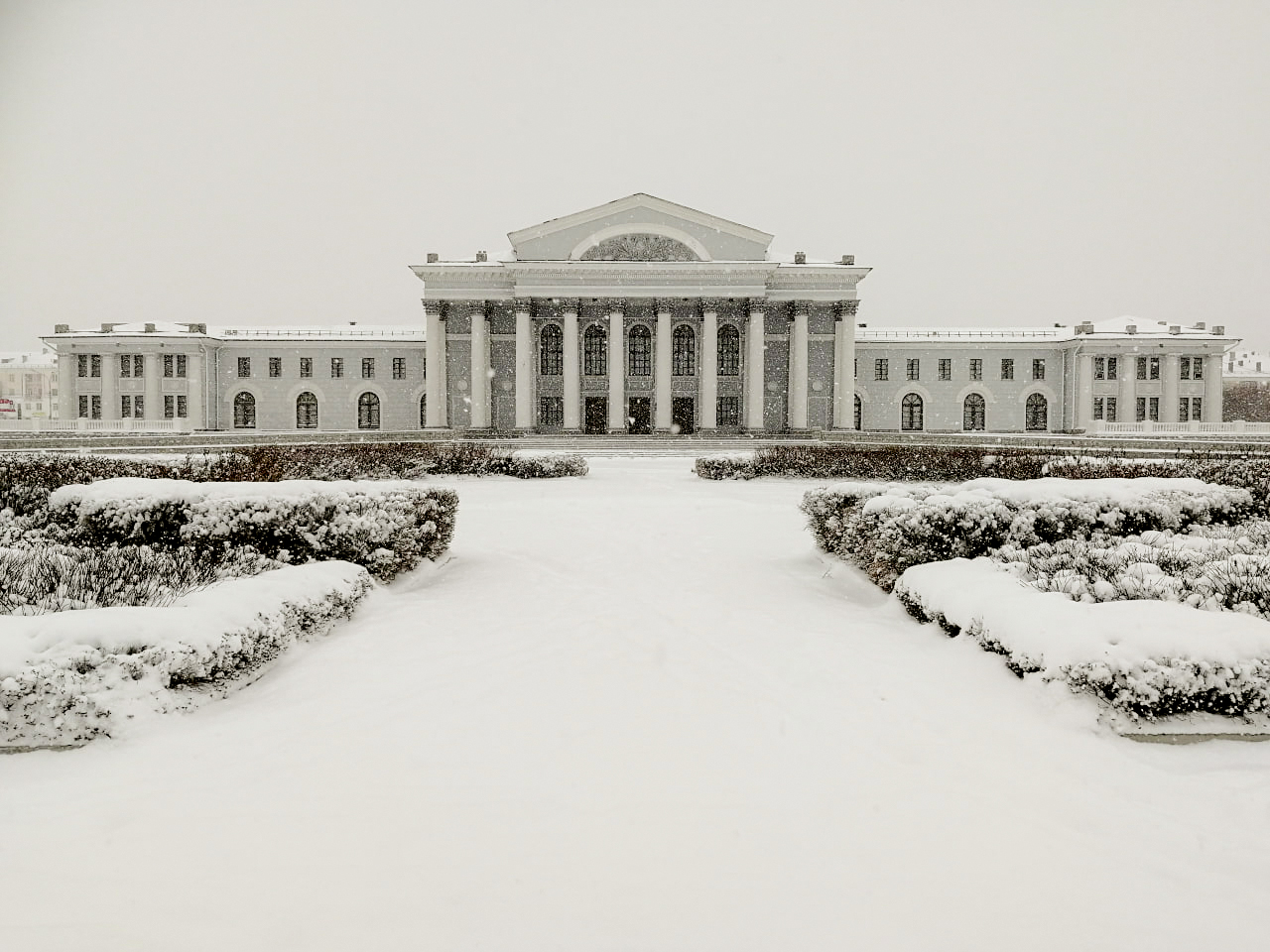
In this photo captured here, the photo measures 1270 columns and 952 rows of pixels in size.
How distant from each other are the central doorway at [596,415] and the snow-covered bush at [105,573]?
34922mm

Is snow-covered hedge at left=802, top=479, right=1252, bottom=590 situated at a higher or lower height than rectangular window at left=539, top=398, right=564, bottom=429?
lower

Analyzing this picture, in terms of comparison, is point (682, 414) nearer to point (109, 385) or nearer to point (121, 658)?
point (109, 385)

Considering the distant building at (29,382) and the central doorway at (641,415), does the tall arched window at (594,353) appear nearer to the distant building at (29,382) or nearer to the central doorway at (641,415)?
the central doorway at (641,415)

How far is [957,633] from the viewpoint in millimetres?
5375

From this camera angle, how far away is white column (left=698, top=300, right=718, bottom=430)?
39.4 meters

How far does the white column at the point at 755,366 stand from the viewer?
39281 mm

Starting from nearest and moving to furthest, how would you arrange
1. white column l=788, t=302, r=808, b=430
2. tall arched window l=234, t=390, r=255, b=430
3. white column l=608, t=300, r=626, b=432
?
white column l=608, t=300, r=626, b=432 → white column l=788, t=302, r=808, b=430 → tall arched window l=234, t=390, r=255, b=430

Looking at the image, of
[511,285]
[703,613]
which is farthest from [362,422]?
[703,613]

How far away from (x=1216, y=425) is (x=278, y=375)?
48590 millimetres

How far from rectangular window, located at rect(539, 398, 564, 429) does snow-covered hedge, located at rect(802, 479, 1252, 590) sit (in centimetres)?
3379

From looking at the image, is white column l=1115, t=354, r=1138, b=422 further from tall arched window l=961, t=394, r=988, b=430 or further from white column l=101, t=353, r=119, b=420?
white column l=101, t=353, r=119, b=420

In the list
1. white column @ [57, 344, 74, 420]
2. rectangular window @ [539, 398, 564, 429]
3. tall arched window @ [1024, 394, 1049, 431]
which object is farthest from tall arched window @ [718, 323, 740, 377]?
white column @ [57, 344, 74, 420]

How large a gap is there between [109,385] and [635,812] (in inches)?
1888

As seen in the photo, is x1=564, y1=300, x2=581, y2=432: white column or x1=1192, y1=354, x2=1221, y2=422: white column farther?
x1=1192, y1=354, x2=1221, y2=422: white column
